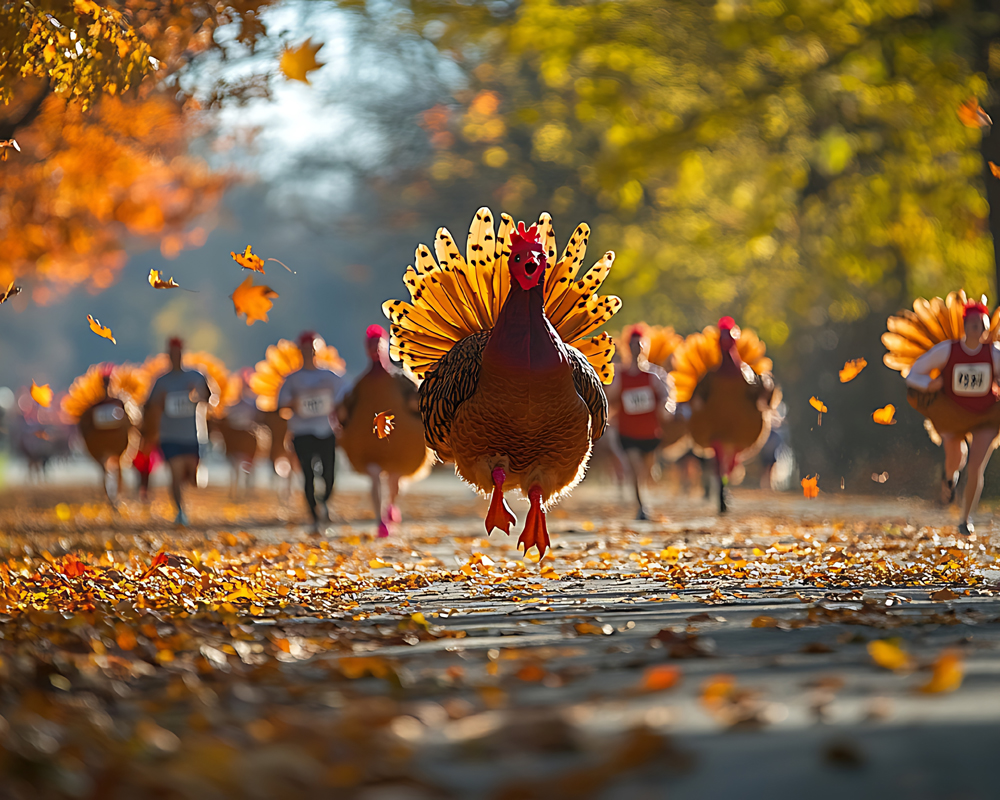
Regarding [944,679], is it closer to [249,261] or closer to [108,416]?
[249,261]

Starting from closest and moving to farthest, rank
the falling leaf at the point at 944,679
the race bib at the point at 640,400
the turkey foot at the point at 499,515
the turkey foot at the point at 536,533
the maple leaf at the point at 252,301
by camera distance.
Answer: the falling leaf at the point at 944,679
the maple leaf at the point at 252,301
the turkey foot at the point at 536,533
the turkey foot at the point at 499,515
the race bib at the point at 640,400

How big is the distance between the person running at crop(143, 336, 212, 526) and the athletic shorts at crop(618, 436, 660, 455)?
4805 mm

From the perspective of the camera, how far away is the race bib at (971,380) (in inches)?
353

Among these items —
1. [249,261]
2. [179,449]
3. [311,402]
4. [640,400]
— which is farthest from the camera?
[640,400]

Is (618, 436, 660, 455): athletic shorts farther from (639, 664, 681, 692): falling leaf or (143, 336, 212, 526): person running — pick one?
(639, 664, 681, 692): falling leaf

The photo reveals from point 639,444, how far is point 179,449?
5.30 meters

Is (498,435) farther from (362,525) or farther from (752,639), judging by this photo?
(362,525)

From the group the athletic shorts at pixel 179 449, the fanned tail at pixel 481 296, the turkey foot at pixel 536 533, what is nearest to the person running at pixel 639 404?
the fanned tail at pixel 481 296

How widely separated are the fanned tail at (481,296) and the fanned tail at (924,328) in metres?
3.10

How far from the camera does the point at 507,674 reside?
4.14 m

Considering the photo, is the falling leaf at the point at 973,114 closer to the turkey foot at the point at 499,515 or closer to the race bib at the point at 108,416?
the turkey foot at the point at 499,515

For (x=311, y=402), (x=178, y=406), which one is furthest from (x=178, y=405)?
(x=311, y=402)

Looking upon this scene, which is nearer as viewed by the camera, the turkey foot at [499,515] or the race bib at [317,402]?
the turkey foot at [499,515]

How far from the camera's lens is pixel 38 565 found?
829 cm
